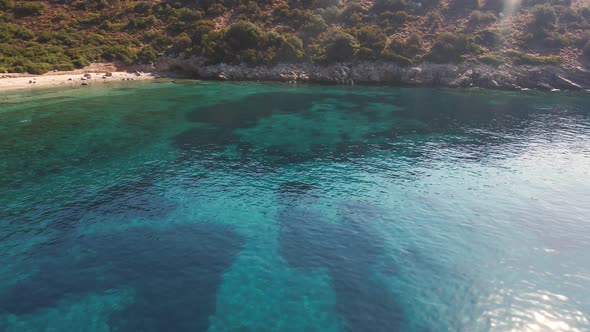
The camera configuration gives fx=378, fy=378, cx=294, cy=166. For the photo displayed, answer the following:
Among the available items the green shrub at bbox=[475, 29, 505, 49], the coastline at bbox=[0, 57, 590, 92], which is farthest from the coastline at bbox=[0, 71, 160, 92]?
the green shrub at bbox=[475, 29, 505, 49]

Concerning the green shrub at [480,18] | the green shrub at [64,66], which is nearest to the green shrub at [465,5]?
the green shrub at [480,18]

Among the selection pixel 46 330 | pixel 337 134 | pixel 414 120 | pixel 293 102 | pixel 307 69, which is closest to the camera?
pixel 46 330

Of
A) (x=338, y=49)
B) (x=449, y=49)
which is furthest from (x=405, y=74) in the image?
(x=338, y=49)

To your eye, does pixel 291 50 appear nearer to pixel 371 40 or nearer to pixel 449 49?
pixel 371 40

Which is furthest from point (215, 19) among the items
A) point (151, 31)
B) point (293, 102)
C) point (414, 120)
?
point (414, 120)

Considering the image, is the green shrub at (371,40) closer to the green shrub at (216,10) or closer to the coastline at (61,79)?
the green shrub at (216,10)

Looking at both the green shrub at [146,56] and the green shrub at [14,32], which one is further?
the green shrub at [146,56]

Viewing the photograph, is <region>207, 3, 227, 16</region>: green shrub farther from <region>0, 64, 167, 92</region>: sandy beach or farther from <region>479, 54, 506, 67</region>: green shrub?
<region>479, 54, 506, 67</region>: green shrub

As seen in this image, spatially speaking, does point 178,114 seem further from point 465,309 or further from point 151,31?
point 151,31
